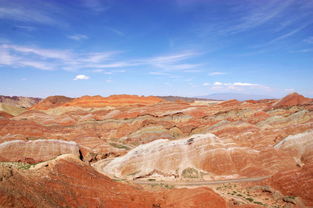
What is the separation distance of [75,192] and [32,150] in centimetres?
3221

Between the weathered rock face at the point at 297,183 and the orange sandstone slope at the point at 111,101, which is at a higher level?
the orange sandstone slope at the point at 111,101

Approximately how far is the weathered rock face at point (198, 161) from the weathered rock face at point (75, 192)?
42.0 ft

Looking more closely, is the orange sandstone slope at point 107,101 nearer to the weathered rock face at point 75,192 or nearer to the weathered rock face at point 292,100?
the weathered rock face at point 292,100

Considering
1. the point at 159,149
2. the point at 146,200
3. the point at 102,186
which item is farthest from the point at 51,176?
the point at 159,149

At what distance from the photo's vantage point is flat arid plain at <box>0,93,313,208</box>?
18341 millimetres

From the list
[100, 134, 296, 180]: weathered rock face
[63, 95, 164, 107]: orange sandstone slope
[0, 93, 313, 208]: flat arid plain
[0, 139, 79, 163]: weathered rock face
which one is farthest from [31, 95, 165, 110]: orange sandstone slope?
[100, 134, 296, 180]: weathered rock face

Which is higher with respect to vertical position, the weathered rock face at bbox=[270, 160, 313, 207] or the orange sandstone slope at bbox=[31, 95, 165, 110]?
the orange sandstone slope at bbox=[31, 95, 165, 110]

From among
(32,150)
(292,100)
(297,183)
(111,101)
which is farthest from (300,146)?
(111,101)

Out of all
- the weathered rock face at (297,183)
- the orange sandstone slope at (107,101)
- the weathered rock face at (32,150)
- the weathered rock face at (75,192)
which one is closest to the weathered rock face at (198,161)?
the weathered rock face at (297,183)

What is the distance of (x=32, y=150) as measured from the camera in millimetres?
45781

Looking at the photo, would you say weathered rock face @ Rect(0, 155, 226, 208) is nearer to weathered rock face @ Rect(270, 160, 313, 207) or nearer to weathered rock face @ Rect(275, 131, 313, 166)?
weathered rock face @ Rect(270, 160, 313, 207)

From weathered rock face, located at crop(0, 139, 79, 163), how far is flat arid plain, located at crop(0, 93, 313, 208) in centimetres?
17

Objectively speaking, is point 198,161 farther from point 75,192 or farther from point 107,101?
point 107,101

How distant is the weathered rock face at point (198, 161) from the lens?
36844mm
